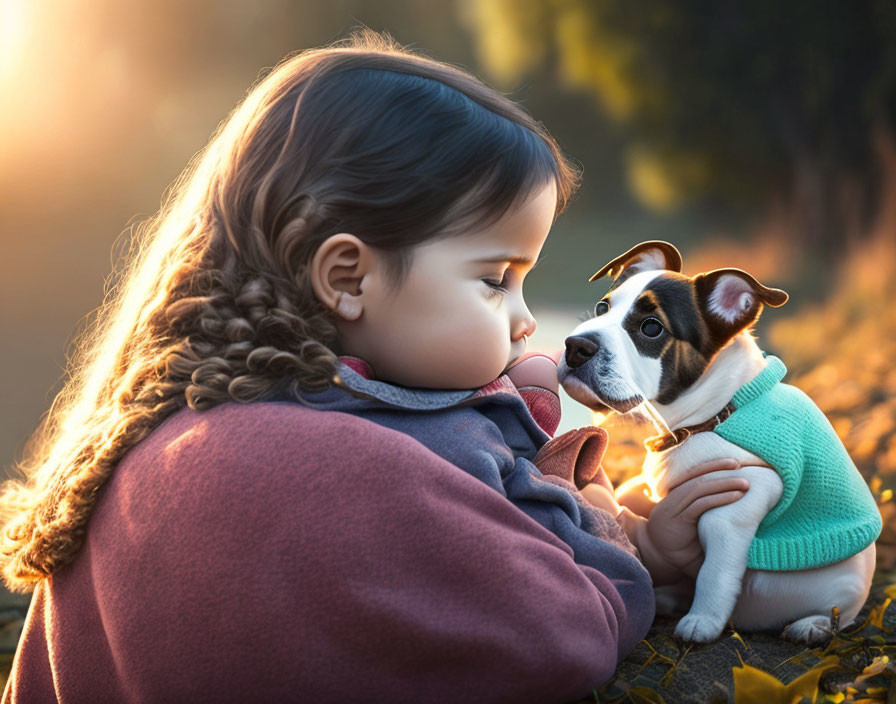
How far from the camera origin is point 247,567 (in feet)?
3.44

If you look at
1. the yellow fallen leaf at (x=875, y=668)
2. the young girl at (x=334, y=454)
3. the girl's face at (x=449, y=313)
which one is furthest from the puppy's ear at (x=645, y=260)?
the yellow fallen leaf at (x=875, y=668)

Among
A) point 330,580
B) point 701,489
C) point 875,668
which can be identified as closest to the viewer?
point 330,580

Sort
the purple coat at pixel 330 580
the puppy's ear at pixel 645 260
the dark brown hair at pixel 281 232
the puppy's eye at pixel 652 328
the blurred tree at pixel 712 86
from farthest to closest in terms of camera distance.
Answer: the blurred tree at pixel 712 86, the puppy's ear at pixel 645 260, the puppy's eye at pixel 652 328, the dark brown hair at pixel 281 232, the purple coat at pixel 330 580

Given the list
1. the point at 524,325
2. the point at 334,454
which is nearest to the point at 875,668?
the point at 524,325

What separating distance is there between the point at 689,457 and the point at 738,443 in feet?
0.25

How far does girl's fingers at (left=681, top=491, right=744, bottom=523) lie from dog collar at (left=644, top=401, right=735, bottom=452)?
0.12m

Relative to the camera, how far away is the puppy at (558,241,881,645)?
4.28 feet

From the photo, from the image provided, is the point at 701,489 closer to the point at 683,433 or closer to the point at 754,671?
the point at 683,433

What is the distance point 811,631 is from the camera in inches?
51.8

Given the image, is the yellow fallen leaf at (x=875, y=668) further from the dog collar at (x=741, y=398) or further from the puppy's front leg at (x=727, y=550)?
the dog collar at (x=741, y=398)

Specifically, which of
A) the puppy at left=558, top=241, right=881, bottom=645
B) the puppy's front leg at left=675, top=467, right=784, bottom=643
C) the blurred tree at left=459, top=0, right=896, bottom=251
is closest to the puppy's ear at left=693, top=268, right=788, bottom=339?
the puppy at left=558, top=241, right=881, bottom=645

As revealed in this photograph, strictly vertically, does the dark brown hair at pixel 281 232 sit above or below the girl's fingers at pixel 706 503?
above

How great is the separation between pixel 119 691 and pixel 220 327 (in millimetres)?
479

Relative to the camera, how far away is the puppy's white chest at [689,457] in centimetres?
134
